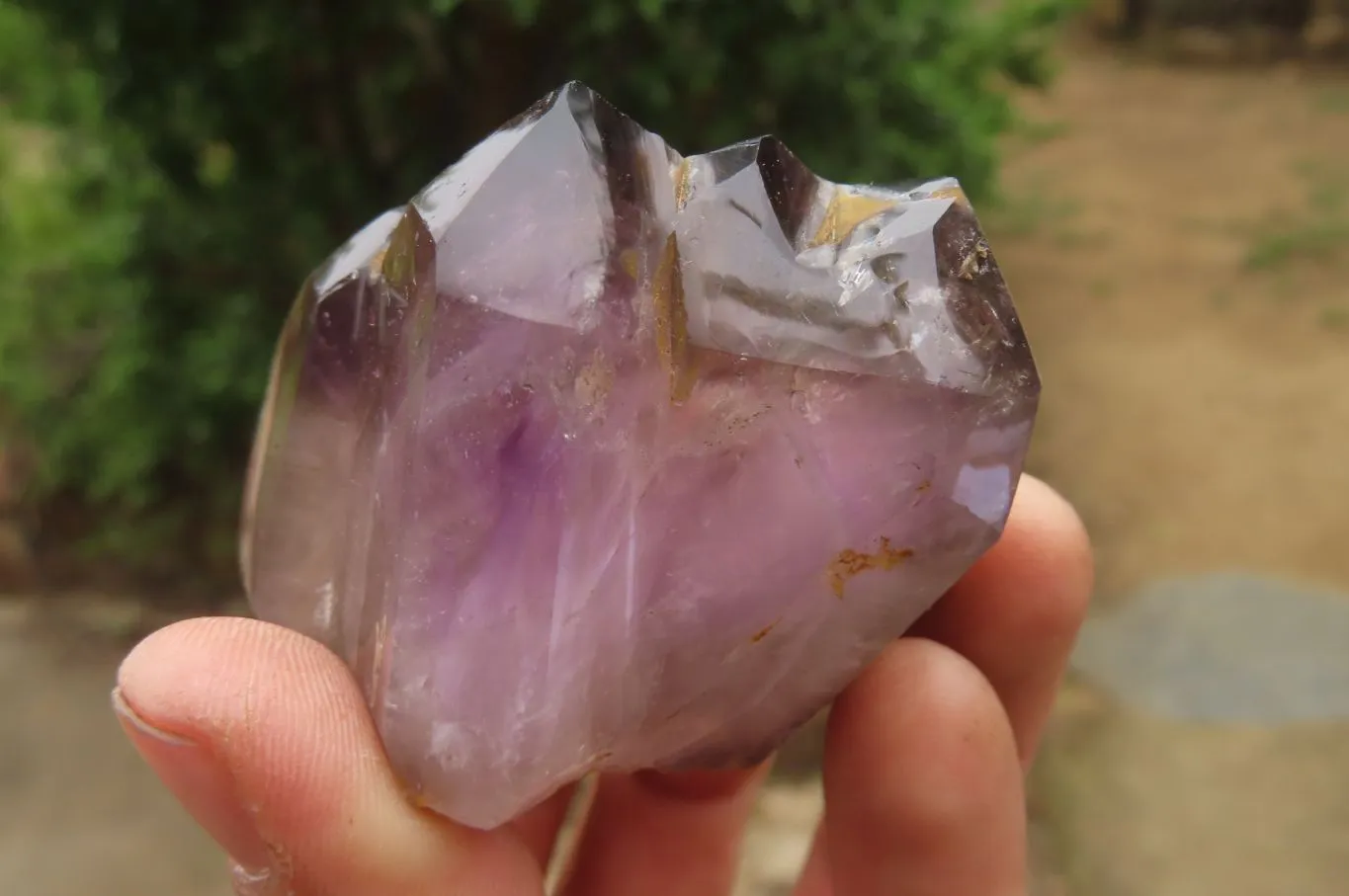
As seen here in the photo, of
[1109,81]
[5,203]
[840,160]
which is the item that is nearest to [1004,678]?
[840,160]

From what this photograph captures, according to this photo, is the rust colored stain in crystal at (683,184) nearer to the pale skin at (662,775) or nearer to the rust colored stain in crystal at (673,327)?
the rust colored stain in crystal at (673,327)

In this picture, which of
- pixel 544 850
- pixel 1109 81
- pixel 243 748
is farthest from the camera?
pixel 1109 81

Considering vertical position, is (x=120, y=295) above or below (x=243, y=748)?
below

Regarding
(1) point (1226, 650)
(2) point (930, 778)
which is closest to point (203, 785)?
(2) point (930, 778)

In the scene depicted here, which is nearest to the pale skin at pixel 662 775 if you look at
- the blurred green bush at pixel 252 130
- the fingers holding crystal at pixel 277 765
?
the fingers holding crystal at pixel 277 765

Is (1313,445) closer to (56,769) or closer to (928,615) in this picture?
(928,615)

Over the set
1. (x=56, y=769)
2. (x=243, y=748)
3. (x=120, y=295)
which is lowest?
(x=56, y=769)

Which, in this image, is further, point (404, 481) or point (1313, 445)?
point (1313, 445)
